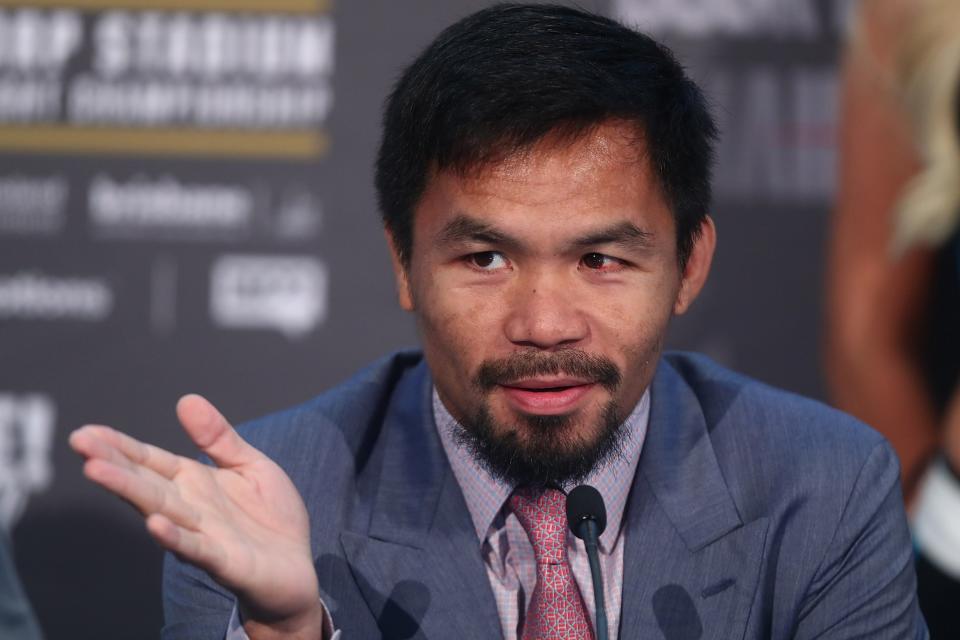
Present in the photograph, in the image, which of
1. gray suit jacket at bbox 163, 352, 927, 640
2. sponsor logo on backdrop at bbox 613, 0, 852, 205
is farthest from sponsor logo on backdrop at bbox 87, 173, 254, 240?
sponsor logo on backdrop at bbox 613, 0, 852, 205

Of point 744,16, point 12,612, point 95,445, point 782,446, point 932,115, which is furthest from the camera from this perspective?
point 744,16

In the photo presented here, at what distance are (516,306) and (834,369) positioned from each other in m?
1.71

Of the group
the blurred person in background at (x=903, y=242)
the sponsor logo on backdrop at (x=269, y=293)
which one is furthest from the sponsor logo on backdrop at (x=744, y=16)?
the sponsor logo on backdrop at (x=269, y=293)

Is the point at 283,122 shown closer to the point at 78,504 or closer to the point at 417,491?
the point at 78,504

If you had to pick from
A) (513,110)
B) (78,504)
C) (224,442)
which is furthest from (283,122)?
(224,442)

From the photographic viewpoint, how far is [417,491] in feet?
6.61

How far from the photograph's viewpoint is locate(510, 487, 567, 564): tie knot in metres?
1.90

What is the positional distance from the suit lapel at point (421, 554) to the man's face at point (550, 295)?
0.15 m

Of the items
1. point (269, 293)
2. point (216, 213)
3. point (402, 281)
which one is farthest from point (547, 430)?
point (216, 213)

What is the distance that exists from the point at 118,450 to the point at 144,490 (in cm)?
6

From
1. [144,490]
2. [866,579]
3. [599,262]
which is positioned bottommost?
[866,579]

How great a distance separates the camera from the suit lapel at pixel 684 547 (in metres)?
1.87

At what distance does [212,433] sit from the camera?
1.52m

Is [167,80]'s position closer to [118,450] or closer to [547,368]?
[547,368]
